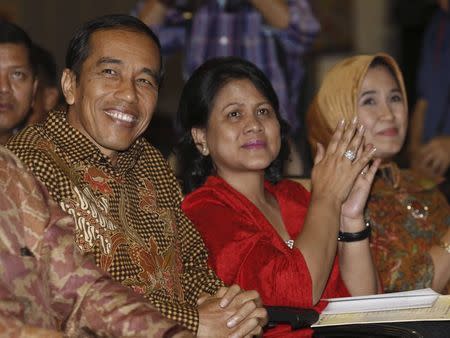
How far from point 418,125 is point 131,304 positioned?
11.6 feet

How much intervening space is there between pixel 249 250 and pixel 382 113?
887 millimetres

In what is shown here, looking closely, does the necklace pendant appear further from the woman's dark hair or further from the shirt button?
the shirt button

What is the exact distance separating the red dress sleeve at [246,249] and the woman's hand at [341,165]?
8.3 inches

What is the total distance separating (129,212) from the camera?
257 centimetres

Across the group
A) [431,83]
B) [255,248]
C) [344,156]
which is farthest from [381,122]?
[431,83]

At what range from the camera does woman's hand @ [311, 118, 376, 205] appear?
2.86 m

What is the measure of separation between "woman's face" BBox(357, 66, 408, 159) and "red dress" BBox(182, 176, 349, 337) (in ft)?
1.63

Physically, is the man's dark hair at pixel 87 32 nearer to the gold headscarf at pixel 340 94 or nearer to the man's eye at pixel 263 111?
the man's eye at pixel 263 111

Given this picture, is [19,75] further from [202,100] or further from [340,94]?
[340,94]

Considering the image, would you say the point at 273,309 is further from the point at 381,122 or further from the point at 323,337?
the point at 381,122

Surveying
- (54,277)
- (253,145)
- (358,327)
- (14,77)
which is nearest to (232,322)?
(358,327)

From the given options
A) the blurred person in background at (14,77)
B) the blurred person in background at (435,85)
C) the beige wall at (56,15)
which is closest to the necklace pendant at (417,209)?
the blurred person in background at (14,77)

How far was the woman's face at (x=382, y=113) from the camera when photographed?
3.36m

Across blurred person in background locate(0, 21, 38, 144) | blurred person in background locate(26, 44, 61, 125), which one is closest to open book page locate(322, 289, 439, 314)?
blurred person in background locate(0, 21, 38, 144)
